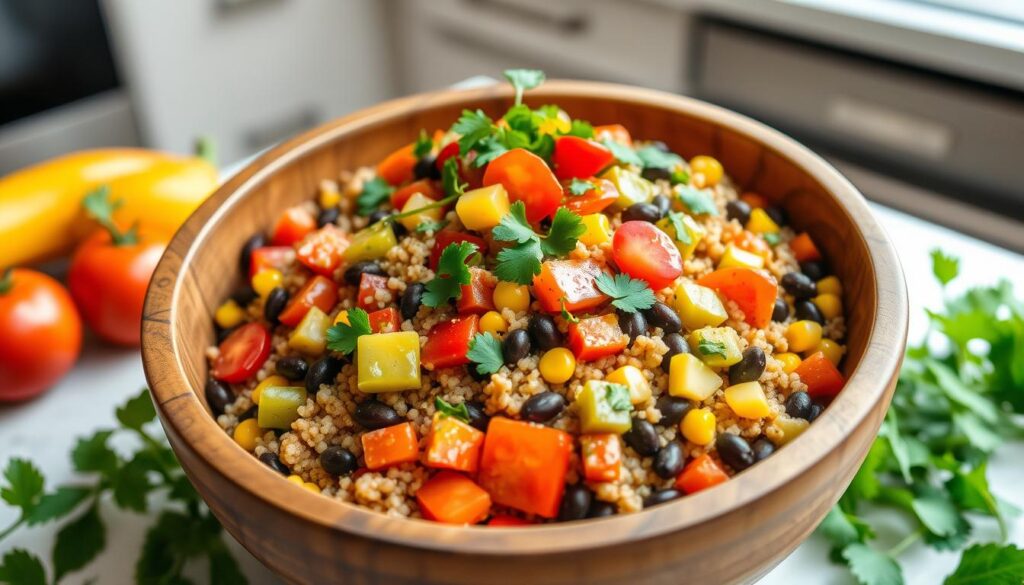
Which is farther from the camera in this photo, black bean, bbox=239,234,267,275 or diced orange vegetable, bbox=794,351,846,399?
black bean, bbox=239,234,267,275

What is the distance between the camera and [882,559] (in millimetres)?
1101

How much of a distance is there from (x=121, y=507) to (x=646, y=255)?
2.57ft

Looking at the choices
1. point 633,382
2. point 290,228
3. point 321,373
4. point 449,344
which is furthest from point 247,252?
point 633,382

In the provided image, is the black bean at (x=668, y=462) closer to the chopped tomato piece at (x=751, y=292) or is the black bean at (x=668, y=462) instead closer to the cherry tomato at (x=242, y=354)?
the chopped tomato piece at (x=751, y=292)

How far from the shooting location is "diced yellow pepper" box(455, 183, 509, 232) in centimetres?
109

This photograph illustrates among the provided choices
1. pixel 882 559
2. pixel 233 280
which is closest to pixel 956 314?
pixel 882 559

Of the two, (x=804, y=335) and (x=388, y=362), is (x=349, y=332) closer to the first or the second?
(x=388, y=362)

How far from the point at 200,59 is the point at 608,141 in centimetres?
232

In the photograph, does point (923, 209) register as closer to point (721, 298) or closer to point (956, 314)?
point (956, 314)

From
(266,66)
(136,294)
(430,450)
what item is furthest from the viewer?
(266,66)

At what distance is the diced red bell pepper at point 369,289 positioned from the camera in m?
1.11

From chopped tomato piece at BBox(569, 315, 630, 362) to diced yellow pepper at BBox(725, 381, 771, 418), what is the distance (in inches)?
5.3

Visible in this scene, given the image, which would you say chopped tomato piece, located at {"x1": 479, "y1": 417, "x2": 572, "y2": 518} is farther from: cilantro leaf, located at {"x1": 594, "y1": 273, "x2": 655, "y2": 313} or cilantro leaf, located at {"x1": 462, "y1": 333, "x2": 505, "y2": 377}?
cilantro leaf, located at {"x1": 594, "y1": 273, "x2": 655, "y2": 313}

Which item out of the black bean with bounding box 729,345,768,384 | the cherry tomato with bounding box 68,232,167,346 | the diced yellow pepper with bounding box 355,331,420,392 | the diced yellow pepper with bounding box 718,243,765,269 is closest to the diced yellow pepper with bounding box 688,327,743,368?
Answer: the black bean with bounding box 729,345,768,384
